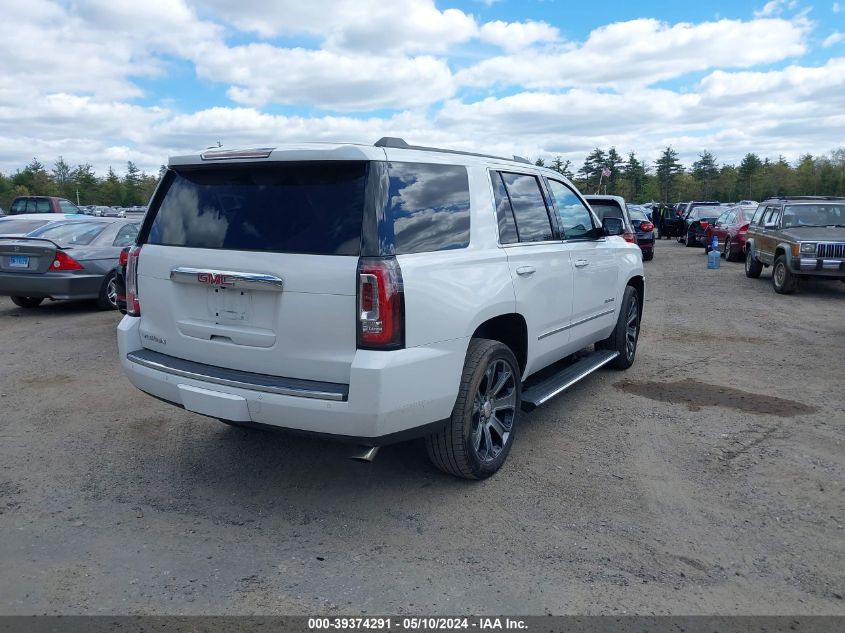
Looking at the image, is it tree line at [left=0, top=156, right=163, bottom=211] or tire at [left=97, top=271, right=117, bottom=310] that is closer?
tire at [left=97, top=271, right=117, bottom=310]

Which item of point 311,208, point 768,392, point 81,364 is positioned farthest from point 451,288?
point 81,364

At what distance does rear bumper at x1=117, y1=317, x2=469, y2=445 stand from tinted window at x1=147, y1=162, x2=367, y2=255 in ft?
2.08

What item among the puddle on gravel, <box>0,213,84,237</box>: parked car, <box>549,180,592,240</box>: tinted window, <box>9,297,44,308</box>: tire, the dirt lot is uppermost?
<box>549,180,592,240</box>: tinted window

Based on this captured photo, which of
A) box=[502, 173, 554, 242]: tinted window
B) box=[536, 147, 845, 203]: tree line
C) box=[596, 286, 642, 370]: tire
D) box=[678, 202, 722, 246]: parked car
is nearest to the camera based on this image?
box=[502, 173, 554, 242]: tinted window

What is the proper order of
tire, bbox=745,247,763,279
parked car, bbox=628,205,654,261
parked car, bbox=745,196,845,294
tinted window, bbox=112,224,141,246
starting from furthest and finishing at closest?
parked car, bbox=628,205,654,261, tire, bbox=745,247,763,279, parked car, bbox=745,196,845,294, tinted window, bbox=112,224,141,246

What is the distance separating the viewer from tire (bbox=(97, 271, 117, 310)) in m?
10.5

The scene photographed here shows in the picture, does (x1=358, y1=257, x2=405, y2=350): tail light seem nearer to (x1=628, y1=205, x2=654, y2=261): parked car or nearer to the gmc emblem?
the gmc emblem

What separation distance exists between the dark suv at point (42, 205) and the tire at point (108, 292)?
1648 centimetres

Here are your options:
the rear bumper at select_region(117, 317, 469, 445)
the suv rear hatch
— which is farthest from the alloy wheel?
the suv rear hatch

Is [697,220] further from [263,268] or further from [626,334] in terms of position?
[263,268]

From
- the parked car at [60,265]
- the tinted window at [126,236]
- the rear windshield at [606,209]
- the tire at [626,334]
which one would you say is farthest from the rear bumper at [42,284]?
the rear windshield at [606,209]

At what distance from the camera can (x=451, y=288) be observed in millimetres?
3764

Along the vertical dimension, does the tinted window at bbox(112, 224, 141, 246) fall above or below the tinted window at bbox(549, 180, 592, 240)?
below

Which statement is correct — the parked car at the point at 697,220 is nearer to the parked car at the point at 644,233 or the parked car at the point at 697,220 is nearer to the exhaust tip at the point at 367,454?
the parked car at the point at 644,233
